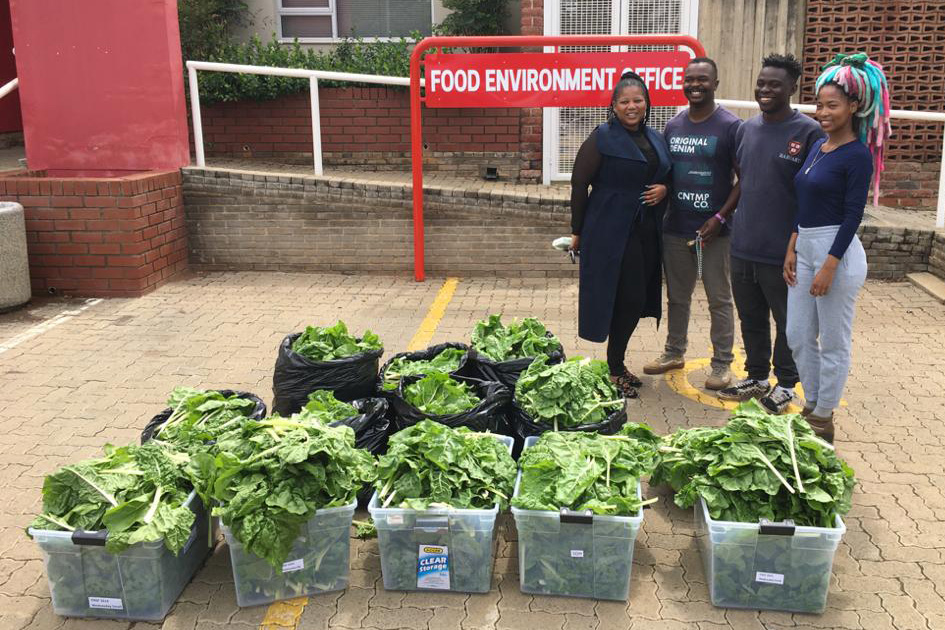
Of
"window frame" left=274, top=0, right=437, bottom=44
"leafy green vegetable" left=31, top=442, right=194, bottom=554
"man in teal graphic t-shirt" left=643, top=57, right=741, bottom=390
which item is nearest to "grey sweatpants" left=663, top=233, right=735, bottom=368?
"man in teal graphic t-shirt" left=643, top=57, right=741, bottom=390

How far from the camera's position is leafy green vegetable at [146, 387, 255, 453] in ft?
13.4

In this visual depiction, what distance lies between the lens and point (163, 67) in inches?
348

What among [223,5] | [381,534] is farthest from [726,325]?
[223,5]

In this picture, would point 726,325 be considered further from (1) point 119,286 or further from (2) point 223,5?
(2) point 223,5

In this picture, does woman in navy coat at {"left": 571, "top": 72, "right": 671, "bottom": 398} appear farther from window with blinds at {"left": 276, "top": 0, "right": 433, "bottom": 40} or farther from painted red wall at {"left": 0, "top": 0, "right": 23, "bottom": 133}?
painted red wall at {"left": 0, "top": 0, "right": 23, "bottom": 133}

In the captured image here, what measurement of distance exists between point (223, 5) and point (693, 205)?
314 inches

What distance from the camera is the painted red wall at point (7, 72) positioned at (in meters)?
12.6

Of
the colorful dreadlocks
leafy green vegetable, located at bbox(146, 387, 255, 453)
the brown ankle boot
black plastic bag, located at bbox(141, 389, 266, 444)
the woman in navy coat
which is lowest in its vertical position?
the brown ankle boot

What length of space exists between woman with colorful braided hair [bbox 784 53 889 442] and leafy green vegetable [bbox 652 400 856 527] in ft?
2.95

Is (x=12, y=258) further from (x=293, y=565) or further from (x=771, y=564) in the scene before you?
(x=771, y=564)

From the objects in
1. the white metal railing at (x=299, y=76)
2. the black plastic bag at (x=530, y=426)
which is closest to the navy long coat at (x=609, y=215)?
the black plastic bag at (x=530, y=426)

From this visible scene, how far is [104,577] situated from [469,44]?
6204 millimetres

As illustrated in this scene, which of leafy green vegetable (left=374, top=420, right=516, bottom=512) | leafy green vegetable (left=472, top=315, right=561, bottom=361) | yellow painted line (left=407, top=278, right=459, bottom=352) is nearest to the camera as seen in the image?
leafy green vegetable (left=374, top=420, right=516, bottom=512)

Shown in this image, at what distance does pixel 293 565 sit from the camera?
141 inches
